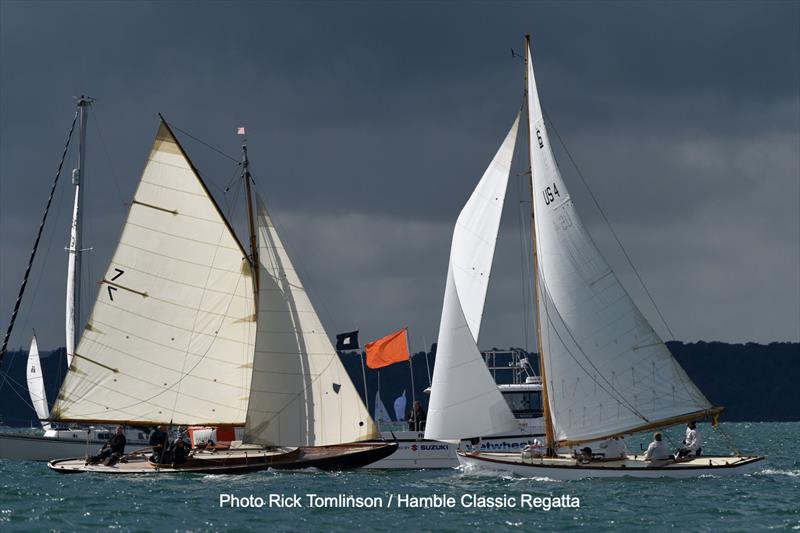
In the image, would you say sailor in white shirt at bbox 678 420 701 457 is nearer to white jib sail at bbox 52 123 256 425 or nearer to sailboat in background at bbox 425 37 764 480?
sailboat in background at bbox 425 37 764 480

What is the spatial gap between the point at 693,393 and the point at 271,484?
14413mm

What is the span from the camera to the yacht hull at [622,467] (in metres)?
41.2

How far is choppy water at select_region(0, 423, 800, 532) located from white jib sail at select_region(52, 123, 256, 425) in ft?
10.3

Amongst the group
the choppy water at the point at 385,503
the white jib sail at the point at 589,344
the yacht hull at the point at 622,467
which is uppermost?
the white jib sail at the point at 589,344

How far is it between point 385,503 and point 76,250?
130ft

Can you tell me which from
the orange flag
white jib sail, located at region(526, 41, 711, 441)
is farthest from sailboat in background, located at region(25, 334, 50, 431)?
white jib sail, located at region(526, 41, 711, 441)

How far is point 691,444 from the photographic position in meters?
44.2

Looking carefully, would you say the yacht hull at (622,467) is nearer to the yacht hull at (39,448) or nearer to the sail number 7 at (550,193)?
the sail number 7 at (550,193)

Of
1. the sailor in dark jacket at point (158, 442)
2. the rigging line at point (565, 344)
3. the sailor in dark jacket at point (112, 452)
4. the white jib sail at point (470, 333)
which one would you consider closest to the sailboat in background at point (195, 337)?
the sailor in dark jacket at point (158, 442)

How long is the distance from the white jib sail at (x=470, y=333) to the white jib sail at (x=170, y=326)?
7.73 meters

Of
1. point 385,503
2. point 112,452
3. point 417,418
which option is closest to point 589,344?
point 385,503

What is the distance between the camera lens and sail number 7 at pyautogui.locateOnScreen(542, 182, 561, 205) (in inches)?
1724

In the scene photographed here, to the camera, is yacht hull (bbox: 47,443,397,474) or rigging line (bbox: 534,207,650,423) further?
yacht hull (bbox: 47,443,397,474)

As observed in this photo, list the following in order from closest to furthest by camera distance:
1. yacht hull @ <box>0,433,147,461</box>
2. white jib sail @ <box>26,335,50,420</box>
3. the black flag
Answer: the black flag < yacht hull @ <box>0,433,147,461</box> < white jib sail @ <box>26,335,50,420</box>
